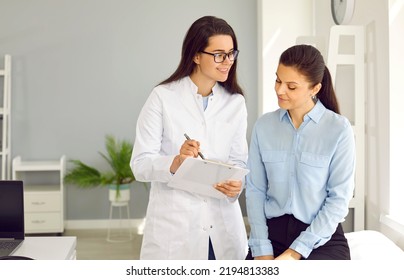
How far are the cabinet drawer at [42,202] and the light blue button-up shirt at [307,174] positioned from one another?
3576 millimetres

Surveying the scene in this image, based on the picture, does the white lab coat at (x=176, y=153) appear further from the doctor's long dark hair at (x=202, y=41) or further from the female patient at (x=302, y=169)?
the female patient at (x=302, y=169)

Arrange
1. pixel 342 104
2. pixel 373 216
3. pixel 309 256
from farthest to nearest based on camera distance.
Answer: pixel 342 104 < pixel 373 216 < pixel 309 256

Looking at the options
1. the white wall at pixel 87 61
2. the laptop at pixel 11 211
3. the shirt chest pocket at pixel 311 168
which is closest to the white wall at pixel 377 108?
the shirt chest pocket at pixel 311 168

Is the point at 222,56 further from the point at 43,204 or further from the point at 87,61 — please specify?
the point at 87,61

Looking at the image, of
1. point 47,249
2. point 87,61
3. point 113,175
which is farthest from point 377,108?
point 87,61

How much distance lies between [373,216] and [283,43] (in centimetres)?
225

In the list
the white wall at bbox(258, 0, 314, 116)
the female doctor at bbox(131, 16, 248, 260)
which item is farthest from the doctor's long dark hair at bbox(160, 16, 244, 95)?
the white wall at bbox(258, 0, 314, 116)

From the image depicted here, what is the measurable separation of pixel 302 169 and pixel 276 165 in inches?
3.2

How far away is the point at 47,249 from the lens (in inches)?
78.8

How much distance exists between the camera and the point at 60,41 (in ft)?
17.4

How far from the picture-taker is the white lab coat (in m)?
1.95

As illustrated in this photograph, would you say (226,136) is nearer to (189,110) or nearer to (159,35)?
(189,110)

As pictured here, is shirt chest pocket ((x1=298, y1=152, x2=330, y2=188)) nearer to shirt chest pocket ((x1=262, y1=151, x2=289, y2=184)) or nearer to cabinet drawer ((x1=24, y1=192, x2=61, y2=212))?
shirt chest pocket ((x1=262, y1=151, x2=289, y2=184))
